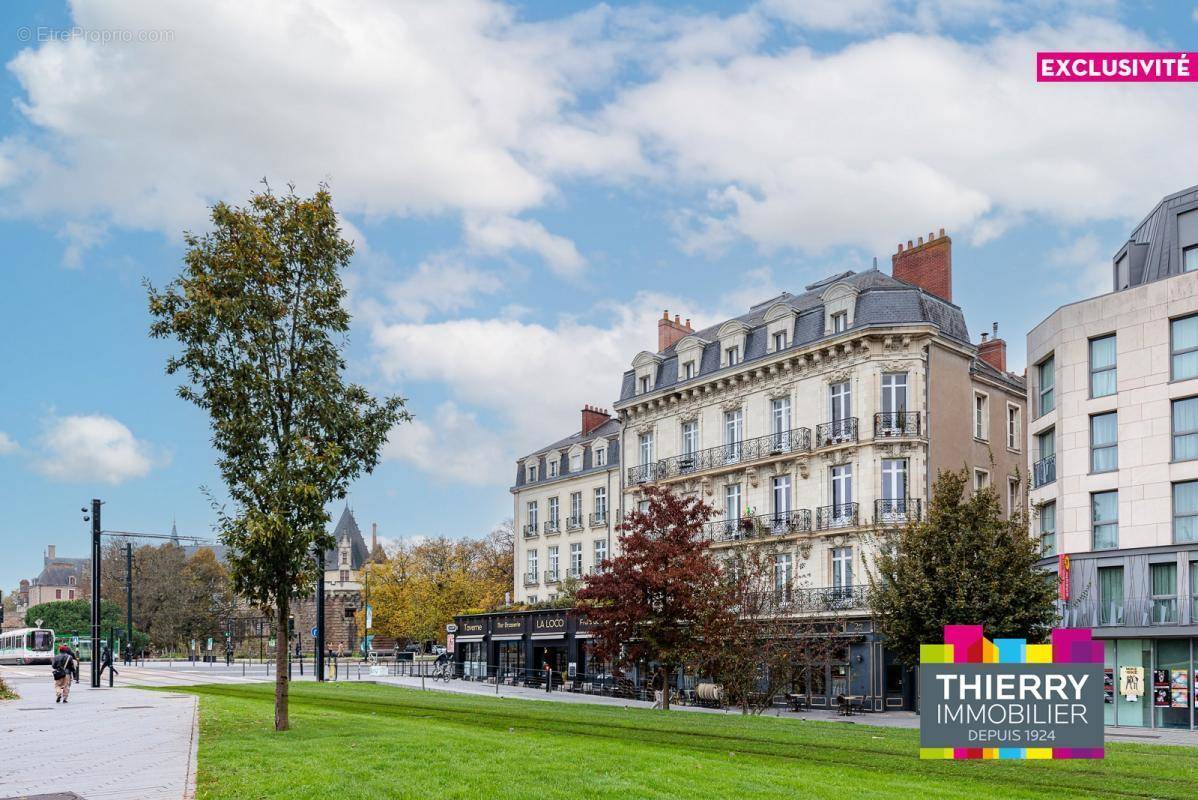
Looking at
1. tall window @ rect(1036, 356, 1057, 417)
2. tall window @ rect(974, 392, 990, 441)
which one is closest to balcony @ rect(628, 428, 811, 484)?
tall window @ rect(974, 392, 990, 441)

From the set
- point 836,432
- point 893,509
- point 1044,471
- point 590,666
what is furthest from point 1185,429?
point 590,666

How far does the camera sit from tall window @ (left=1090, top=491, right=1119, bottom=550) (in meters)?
36.1

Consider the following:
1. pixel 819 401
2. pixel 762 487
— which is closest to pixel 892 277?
pixel 819 401

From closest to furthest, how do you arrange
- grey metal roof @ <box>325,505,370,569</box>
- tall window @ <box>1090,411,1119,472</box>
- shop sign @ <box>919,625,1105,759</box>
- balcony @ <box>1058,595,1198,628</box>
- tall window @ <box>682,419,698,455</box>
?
shop sign @ <box>919,625,1105,759</box>, balcony @ <box>1058,595,1198,628</box>, tall window @ <box>1090,411,1119,472</box>, tall window @ <box>682,419,698,455</box>, grey metal roof @ <box>325,505,370,569</box>

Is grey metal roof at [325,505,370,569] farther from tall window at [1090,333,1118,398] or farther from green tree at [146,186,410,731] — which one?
green tree at [146,186,410,731]

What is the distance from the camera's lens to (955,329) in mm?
46438

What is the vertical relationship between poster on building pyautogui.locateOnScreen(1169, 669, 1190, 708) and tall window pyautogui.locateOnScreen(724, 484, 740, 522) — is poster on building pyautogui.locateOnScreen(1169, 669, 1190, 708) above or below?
below

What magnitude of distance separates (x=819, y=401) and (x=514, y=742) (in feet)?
100

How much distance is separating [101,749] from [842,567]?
31.3m

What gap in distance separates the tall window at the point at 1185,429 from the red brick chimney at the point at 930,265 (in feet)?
44.3

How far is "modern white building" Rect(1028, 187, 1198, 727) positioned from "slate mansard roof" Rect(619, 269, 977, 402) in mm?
6002

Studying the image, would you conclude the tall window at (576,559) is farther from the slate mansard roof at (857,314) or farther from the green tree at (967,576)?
the green tree at (967,576)

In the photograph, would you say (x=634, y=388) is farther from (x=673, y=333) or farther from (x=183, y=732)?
(x=183, y=732)

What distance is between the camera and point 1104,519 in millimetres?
36406
